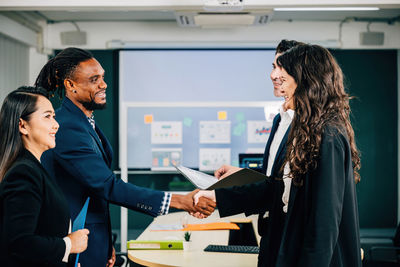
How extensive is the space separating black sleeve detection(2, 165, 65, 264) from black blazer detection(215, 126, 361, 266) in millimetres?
805

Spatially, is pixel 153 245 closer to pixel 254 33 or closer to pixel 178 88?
pixel 178 88

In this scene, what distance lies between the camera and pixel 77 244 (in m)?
1.49

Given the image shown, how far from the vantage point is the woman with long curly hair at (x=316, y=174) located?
1.42 metres

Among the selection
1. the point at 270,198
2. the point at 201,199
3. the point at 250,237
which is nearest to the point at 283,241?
the point at 270,198

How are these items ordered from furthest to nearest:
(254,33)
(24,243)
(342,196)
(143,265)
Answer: (254,33)
(143,265)
(342,196)
(24,243)

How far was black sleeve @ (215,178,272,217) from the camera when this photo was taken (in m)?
1.98

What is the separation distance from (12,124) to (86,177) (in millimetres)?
416

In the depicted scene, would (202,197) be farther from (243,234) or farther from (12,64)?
(12,64)

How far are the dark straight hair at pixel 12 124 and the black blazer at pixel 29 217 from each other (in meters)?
0.03

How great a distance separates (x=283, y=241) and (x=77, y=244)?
733 millimetres

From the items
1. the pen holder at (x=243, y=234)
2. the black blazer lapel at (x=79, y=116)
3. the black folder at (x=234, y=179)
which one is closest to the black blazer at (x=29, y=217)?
the black blazer lapel at (x=79, y=116)

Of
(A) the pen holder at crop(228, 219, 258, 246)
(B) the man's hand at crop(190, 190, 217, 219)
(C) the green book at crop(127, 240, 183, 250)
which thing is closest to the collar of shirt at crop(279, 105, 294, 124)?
(B) the man's hand at crop(190, 190, 217, 219)

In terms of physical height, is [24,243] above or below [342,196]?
below

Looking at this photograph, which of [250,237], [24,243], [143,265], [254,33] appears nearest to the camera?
A: [24,243]
